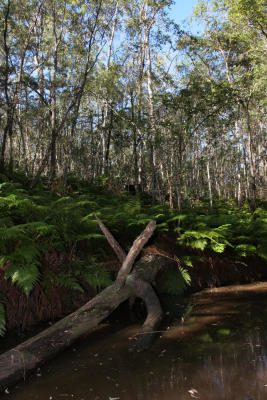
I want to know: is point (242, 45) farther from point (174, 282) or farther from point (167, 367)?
point (167, 367)

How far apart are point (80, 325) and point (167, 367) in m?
1.33

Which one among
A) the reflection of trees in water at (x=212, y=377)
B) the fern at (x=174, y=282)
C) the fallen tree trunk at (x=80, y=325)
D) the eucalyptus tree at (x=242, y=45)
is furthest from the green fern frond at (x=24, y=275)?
the eucalyptus tree at (x=242, y=45)

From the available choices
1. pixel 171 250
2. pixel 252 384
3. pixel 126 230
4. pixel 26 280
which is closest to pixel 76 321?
pixel 26 280

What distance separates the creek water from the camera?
8.96ft

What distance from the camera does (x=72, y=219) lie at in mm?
5734

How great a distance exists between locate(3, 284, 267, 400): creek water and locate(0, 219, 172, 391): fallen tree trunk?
0.49 ft

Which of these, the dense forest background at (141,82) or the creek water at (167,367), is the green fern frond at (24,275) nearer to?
the creek water at (167,367)

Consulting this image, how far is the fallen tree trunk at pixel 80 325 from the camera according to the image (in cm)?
303

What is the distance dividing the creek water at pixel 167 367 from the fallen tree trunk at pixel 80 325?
0.15 m

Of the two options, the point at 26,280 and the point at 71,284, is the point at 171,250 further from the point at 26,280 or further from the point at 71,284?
the point at 26,280

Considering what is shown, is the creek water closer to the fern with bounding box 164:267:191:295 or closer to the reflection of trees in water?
the reflection of trees in water

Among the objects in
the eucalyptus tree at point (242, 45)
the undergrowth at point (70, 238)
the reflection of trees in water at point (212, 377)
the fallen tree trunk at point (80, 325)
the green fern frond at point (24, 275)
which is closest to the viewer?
the reflection of trees in water at point (212, 377)

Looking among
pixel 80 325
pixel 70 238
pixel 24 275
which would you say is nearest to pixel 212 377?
pixel 80 325

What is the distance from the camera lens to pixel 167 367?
321cm
